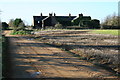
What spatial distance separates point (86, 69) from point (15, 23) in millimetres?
58516

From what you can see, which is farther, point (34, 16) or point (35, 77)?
point (34, 16)

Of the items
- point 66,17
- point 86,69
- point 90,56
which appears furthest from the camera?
point 66,17

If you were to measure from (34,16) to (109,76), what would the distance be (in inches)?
3255

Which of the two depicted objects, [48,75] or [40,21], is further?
[40,21]

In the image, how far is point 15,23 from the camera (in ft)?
219

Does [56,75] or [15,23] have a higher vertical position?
[15,23]

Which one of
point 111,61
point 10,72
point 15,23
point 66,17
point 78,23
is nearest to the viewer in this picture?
point 10,72

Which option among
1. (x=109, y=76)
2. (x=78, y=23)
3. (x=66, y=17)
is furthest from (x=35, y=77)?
(x=66, y=17)

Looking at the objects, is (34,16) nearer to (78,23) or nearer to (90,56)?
(78,23)

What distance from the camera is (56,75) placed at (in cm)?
973

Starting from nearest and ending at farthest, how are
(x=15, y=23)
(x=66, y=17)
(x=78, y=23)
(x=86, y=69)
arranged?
(x=86, y=69), (x=15, y=23), (x=78, y=23), (x=66, y=17)

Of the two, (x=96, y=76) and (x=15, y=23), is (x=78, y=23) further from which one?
(x=96, y=76)

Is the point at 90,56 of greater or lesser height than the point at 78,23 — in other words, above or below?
below

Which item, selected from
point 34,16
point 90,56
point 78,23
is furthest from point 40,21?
point 90,56
